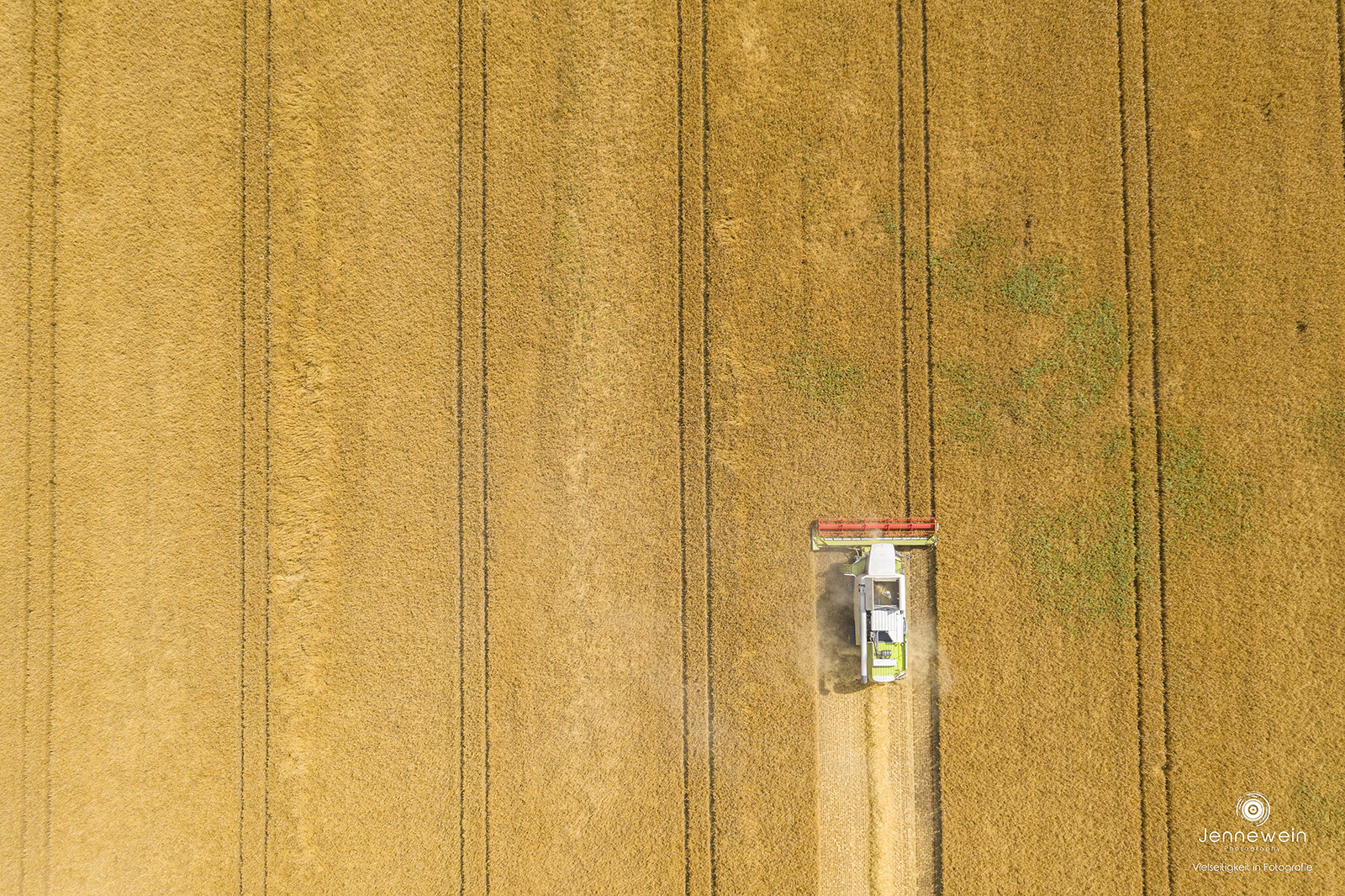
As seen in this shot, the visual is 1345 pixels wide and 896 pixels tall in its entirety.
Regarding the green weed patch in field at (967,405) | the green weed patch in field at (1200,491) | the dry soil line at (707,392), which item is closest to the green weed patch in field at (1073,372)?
the green weed patch in field at (967,405)

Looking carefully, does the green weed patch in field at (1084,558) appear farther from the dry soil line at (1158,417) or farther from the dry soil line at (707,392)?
the dry soil line at (707,392)

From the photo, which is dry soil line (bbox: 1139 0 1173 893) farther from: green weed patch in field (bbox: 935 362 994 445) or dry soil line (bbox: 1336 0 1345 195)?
dry soil line (bbox: 1336 0 1345 195)

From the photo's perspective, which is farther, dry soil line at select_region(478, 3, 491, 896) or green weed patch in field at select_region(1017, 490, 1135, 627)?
dry soil line at select_region(478, 3, 491, 896)

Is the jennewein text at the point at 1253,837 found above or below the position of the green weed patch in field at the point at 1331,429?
below

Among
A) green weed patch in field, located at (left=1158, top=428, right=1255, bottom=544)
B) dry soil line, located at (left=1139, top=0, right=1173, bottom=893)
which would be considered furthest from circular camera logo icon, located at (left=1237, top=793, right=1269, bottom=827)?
green weed patch in field, located at (left=1158, top=428, right=1255, bottom=544)

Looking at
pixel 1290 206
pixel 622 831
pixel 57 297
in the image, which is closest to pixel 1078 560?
pixel 1290 206

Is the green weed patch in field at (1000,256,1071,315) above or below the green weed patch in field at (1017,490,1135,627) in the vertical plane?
above
